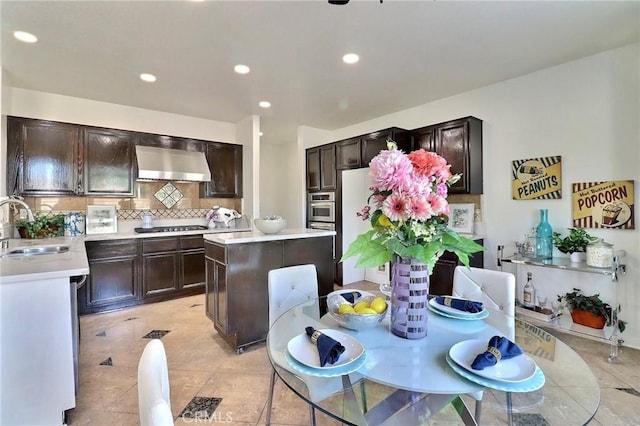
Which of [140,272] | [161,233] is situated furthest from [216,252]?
[140,272]

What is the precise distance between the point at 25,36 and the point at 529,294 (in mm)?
5112

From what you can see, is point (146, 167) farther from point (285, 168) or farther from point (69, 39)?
point (285, 168)

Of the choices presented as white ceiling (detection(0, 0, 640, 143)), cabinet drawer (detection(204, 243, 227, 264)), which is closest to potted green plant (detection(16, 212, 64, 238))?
white ceiling (detection(0, 0, 640, 143))

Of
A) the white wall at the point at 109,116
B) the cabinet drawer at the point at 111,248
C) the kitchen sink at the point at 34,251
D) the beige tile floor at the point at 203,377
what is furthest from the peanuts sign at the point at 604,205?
the cabinet drawer at the point at 111,248

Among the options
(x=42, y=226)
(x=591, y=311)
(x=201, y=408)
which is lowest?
(x=201, y=408)

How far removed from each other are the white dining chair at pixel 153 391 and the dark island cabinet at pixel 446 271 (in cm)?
313

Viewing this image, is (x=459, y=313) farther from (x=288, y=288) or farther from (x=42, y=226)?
(x=42, y=226)

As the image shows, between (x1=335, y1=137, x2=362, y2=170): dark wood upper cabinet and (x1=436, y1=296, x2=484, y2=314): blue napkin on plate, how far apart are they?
3053 millimetres

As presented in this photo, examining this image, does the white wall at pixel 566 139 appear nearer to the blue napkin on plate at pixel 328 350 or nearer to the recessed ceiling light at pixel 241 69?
the recessed ceiling light at pixel 241 69

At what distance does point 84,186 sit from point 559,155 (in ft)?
17.8

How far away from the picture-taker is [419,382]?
0.96 meters

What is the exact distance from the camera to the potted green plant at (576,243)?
9.04 feet

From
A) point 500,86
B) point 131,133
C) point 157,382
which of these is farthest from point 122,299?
point 500,86

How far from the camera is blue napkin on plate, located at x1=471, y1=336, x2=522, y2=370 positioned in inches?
37.4
